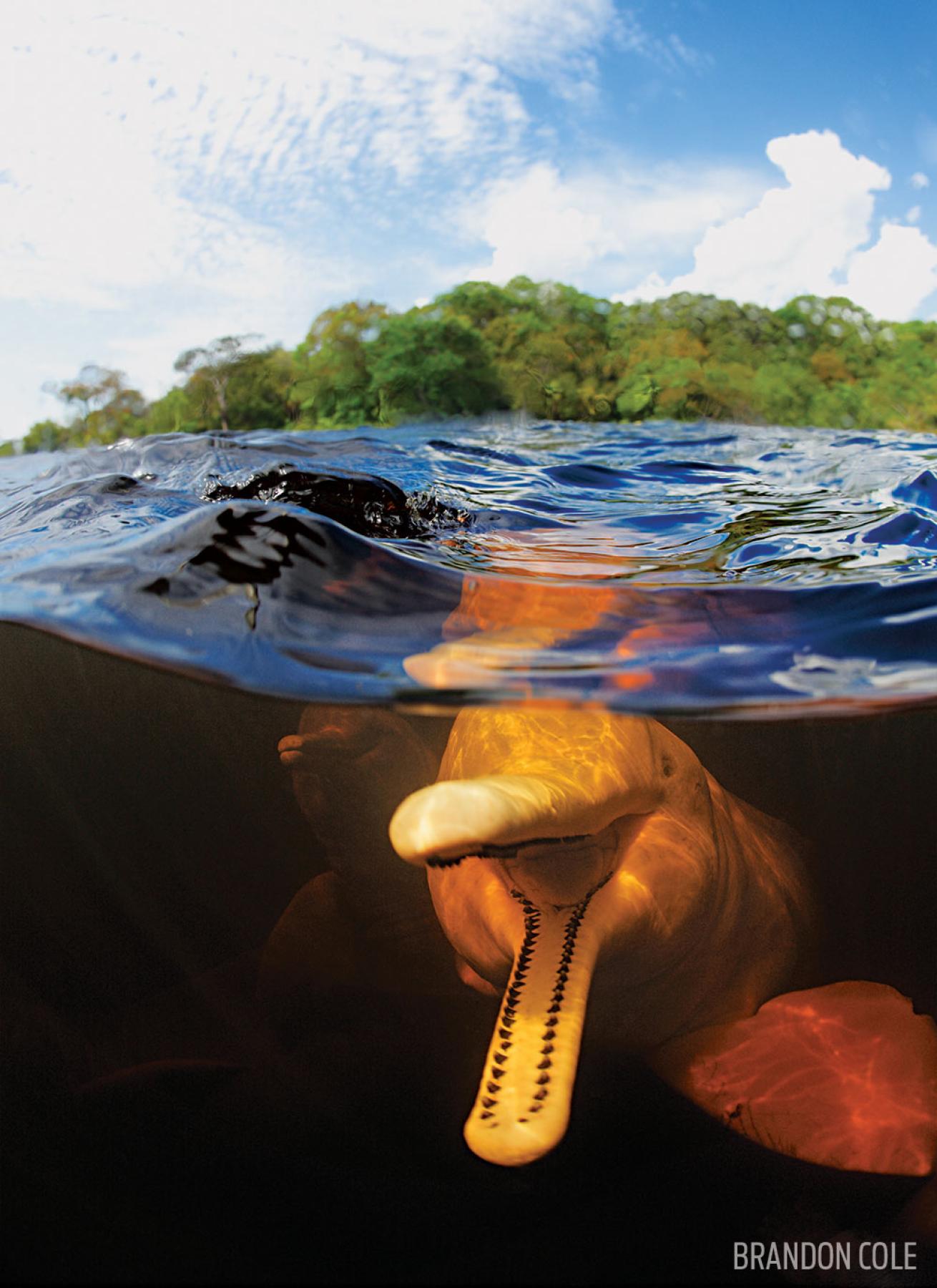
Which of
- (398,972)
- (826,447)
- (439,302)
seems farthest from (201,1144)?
(439,302)

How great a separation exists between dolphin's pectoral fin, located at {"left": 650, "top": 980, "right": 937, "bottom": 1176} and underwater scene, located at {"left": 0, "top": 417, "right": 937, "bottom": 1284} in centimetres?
1

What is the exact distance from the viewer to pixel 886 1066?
333 centimetres

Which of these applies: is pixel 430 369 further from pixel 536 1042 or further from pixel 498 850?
pixel 536 1042

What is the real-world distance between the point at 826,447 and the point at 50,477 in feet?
35.5

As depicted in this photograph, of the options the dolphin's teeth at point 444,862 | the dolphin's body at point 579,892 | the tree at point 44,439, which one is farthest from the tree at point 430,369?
the dolphin's teeth at point 444,862

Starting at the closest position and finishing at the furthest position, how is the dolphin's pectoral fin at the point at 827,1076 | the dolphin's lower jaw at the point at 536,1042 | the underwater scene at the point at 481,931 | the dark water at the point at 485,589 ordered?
the dolphin's lower jaw at the point at 536,1042 → the underwater scene at the point at 481,931 → the dolphin's pectoral fin at the point at 827,1076 → the dark water at the point at 485,589

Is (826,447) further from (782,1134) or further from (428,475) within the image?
(782,1134)

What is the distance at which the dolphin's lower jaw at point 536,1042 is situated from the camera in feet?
6.40

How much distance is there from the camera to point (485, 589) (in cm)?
378

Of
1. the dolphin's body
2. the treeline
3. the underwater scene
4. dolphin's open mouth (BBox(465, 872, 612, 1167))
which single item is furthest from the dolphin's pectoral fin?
the treeline

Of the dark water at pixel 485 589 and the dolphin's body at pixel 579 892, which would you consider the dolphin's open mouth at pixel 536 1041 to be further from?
the dark water at pixel 485 589

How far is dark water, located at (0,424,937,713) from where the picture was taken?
3357mm

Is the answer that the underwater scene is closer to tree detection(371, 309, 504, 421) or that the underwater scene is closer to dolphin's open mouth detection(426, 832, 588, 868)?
dolphin's open mouth detection(426, 832, 588, 868)

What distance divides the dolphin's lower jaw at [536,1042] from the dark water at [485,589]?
38.1 inches
